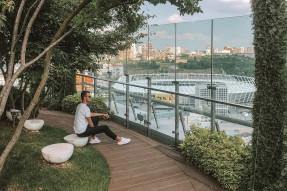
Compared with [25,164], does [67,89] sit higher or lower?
higher

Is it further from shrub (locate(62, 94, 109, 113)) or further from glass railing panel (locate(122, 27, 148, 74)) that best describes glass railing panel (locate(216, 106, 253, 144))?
shrub (locate(62, 94, 109, 113))

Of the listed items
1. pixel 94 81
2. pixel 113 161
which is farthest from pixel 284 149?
pixel 94 81

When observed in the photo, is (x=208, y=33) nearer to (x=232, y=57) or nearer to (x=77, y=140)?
(x=232, y=57)

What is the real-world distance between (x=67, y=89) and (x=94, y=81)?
159 cm

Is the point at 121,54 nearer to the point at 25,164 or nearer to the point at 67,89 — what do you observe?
the point at 67,89

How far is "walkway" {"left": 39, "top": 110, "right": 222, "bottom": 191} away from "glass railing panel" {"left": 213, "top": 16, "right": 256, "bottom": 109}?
1.51 metres

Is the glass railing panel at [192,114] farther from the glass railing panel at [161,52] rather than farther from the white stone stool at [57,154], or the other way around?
the white stone stool at [57,154]

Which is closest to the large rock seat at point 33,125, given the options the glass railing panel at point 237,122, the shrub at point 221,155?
the shrub at point 221,155

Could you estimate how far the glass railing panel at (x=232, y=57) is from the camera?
222 inches

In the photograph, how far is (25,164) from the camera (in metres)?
4.75

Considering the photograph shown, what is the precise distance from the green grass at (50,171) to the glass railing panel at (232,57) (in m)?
2.57

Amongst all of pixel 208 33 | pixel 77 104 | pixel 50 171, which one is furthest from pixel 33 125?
pixel 208 33

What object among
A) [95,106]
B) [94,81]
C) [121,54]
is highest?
[121,54]

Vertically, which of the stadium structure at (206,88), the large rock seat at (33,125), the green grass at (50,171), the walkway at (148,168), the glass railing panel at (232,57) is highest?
the glass railing panel at (232,57)
